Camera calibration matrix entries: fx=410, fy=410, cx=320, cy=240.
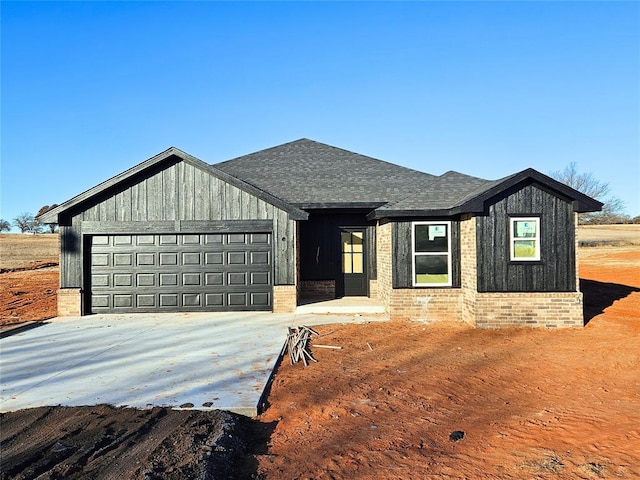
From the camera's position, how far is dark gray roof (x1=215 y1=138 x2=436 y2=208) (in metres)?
12.8

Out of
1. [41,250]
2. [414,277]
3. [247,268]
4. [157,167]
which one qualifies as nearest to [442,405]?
[414,277]

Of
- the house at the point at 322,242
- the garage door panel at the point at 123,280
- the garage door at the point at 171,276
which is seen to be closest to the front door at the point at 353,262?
the house at the point at 322,242

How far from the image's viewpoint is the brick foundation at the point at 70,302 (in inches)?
→ 449

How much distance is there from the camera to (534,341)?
27.4ft

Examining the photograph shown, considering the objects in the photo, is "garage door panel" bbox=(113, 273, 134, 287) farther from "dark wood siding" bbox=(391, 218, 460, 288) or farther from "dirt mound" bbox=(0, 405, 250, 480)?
"dark wood siding" bbox=(391, 218, 460, 288)

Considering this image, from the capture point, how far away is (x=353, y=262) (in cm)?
1384

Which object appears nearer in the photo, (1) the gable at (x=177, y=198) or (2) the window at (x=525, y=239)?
(2) the window at (x=525, y=239)

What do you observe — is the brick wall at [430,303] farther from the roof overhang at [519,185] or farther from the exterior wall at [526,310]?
the roof overhang at [519,185]

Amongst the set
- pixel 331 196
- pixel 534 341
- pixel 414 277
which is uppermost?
pixel 331 196

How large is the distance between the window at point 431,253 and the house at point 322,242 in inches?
1.0

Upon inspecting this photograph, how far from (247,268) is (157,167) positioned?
3.85 metres

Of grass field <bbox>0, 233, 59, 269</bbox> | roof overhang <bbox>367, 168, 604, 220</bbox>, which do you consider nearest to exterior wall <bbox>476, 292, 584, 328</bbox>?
roof overhang <bbox>367, 168, 604, 220</bbox>

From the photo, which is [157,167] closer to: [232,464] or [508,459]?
[232,464]

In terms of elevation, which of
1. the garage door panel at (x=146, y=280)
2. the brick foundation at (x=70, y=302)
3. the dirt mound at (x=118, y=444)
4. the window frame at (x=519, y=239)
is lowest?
the dirt mound at (x=118, y=444)
